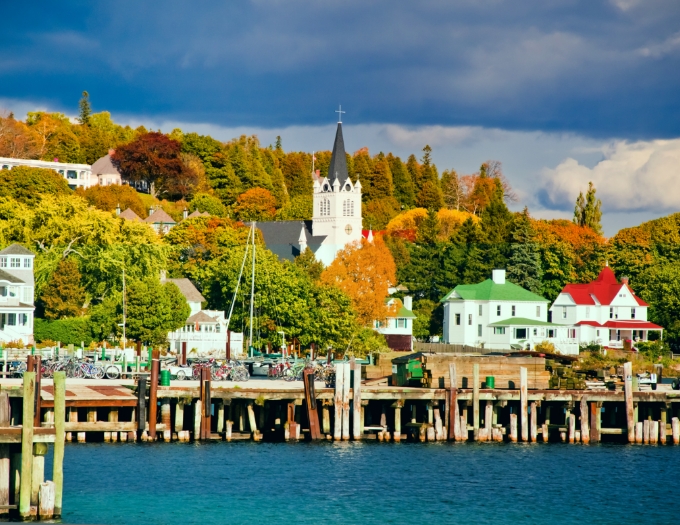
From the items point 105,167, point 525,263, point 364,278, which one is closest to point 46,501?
point 364,278

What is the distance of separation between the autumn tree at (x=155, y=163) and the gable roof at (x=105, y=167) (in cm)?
250

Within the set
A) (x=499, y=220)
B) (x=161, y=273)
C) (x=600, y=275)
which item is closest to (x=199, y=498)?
(x=161, y=273)

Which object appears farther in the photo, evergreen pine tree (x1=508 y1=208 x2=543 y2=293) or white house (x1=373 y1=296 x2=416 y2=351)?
evergreen pine tree (x1=508 y1=208 x2=543 y2=293)

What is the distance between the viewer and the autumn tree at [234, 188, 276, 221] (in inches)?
→ 6324

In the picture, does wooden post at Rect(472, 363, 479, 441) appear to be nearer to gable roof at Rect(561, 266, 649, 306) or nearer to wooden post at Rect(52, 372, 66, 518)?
wooden post at Rect(52, 372, 66, 518)

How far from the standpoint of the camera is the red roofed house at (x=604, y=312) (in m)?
110

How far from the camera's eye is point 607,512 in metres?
42.1

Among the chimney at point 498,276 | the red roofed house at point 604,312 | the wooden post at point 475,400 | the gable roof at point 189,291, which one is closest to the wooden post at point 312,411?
the wooden post at point 475,400

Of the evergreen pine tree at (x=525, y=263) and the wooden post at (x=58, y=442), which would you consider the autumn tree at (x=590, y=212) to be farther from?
the wooden post at (x=58, y=442)

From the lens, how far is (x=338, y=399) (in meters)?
50.9

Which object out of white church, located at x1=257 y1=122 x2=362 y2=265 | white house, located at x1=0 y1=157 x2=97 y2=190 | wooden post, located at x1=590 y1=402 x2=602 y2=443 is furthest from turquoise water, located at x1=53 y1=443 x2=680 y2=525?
white house, located at x1=0 y1=157 x2=97 y2=190

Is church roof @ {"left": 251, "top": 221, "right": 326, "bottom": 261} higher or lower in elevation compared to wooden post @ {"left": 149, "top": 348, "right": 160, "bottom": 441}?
higher

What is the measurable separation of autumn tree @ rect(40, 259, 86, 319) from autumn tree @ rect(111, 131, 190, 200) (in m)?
76.5

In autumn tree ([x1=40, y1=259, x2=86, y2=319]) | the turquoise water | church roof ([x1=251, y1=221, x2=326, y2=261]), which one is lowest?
the turquoise water
